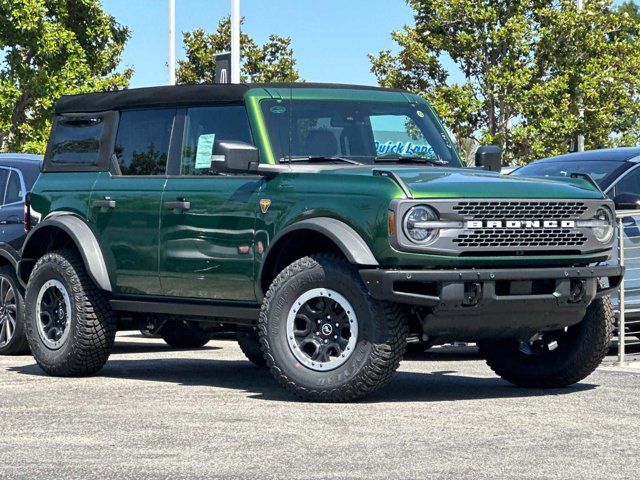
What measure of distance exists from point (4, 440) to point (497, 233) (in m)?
3.12

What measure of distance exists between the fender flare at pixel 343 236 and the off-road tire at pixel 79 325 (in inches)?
85.8

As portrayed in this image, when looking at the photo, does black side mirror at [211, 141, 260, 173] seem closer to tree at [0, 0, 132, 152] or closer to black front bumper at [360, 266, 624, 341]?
black front bumper at [360, 266, 624, 341]

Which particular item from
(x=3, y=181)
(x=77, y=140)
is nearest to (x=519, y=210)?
(x=77, y=140)

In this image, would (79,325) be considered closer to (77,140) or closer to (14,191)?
(77,140)

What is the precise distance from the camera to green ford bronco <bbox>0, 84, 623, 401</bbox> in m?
9.07

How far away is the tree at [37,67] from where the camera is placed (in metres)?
36.8

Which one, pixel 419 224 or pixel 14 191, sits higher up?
pixel 14 191

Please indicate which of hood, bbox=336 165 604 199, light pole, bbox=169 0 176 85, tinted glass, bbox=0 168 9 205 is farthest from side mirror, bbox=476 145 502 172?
light pole, bbox=169 0 176 85

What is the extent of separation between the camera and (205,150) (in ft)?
34.7

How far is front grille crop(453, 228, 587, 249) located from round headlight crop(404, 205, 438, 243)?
0.17 m

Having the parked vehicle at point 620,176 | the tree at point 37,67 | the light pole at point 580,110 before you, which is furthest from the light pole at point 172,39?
the parked vehicle at point 620,176

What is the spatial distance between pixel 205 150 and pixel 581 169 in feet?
14.4

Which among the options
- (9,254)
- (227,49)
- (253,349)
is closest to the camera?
(253,349)

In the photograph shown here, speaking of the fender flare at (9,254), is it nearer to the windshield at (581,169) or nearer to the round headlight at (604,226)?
the windshield at (581,169)
